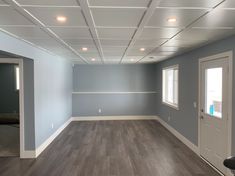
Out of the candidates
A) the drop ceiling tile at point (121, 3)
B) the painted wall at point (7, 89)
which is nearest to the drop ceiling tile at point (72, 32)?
the drop ceiling tile at point (121, 3)

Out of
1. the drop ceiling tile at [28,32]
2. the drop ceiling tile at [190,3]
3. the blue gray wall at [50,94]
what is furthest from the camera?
the blue gray wall at [50,94]

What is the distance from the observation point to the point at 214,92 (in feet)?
12.5

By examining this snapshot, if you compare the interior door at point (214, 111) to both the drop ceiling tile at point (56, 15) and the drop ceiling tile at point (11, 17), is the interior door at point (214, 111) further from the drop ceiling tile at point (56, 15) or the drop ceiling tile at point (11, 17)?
the drop ceiling tile at point (11, 17)

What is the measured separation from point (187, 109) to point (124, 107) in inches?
142

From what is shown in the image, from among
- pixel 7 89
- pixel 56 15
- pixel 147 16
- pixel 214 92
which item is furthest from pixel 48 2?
pixel 7 89

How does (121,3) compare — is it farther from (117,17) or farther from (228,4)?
(228,4)

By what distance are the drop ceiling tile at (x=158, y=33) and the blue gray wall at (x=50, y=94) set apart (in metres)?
2.46

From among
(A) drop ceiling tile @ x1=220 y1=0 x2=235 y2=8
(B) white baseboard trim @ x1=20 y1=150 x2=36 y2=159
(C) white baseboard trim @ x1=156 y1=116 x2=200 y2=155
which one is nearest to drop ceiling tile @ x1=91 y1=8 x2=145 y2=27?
(A) drop ceiling tile @ x1=220 y1=0 x2=235 y2=8

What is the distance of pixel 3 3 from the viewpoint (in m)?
1.78

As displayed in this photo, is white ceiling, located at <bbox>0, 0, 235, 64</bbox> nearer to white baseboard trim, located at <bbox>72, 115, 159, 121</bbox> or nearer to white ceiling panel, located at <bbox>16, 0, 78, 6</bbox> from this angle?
white ceiling panel, located at <bbox>16, 0, 78, 6</bbox>

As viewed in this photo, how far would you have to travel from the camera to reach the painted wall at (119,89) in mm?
8258

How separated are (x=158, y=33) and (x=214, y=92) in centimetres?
178

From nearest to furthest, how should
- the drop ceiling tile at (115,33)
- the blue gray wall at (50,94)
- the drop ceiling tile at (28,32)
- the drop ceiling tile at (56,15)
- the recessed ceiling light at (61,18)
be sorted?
the drop ceiling tile at (56,15) → the recessed ceiling light at (61,18) → the drop ceiling tile at (28,32) → the drop ceiling tile at (115,33) → the blue gray wall at (50,94)

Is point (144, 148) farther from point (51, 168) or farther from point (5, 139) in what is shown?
point (5, 139)
